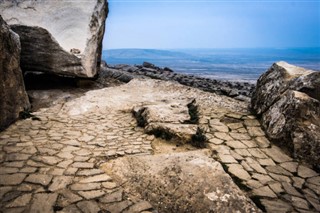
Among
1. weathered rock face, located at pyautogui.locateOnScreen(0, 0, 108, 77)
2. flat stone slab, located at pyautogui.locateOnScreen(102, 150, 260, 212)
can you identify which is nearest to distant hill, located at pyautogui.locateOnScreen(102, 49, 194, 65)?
weathered rock face, located at pyautogui.locateOnScreen(0, 0, 108, 77)

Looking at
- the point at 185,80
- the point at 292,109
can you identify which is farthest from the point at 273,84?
the point at 185,80

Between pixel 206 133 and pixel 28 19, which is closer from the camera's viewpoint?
pixel 206 133

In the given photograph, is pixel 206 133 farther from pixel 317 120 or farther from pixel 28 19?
pixel 28 19

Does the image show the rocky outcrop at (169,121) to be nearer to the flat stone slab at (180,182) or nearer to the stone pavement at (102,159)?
the stone pavement at (102,159)

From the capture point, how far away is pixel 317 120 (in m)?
4.49

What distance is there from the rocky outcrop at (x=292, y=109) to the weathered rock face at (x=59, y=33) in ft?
16.9

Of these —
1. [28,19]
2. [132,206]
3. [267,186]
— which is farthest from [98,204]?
[28,19]

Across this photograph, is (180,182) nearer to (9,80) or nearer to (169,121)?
(169,121)

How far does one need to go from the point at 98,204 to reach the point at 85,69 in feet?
18.0

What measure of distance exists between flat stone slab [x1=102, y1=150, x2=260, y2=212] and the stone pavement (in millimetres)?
203

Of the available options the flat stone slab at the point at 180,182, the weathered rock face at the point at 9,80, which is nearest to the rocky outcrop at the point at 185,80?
the weathered rock face at the point at 9,80

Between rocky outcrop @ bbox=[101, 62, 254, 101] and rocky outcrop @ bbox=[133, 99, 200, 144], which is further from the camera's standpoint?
rocky outcrop @ bbox=[101, 62, 254, 101]

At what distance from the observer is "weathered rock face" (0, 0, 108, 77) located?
7090 millimetres

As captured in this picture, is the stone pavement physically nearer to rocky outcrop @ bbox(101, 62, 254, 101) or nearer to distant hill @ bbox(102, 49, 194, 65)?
rocky outcrop @ bbox(101, 62, 254, 101)
